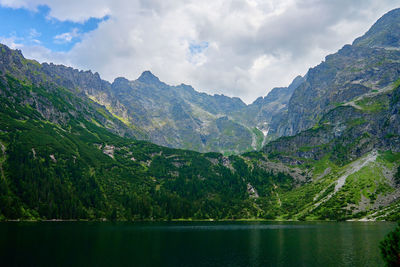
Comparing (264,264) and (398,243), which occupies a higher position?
(398,243)

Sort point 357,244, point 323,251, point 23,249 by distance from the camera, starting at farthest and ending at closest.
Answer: point 357,244, point 323,251, point 23,249

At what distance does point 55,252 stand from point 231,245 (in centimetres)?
5478

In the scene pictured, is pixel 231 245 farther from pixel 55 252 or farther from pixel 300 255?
pixel 55 252

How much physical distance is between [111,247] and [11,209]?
474 ft

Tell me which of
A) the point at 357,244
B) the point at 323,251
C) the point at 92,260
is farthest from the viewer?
the point at 357,244

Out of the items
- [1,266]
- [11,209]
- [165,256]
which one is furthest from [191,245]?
[11,209]

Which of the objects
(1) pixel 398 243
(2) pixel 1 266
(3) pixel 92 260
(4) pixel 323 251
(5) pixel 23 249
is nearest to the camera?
(1) pixel 398 243

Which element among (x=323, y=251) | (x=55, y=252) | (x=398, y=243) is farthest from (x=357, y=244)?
(x=55, y=252)

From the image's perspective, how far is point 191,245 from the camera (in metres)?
102

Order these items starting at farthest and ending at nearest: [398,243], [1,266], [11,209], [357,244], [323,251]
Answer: [11,209]
[357,244]
[323,251]
[1,266]
[398,243]

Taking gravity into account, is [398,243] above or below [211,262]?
above

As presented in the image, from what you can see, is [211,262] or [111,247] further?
[111,247]

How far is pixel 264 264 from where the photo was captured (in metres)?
71.7

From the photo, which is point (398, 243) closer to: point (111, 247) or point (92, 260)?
point (92, 260)
